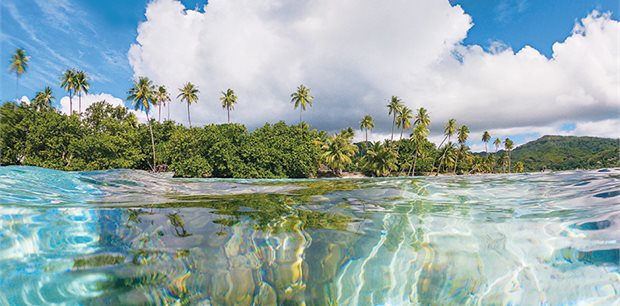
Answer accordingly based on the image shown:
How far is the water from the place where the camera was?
11.1 ft

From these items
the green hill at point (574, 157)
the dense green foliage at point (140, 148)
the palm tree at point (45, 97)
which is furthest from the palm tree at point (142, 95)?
the green hill at point (574, 157)

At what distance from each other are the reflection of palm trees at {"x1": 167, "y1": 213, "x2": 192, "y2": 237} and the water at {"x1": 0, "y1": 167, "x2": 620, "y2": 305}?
28mm

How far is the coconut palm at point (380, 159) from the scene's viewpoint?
5084cm

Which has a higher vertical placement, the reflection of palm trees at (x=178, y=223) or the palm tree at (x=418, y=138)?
the palm tree at (x=418, y=138)

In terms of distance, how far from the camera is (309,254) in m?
3.91

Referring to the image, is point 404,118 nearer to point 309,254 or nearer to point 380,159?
point 380,159

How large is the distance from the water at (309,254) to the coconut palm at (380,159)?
150 feet

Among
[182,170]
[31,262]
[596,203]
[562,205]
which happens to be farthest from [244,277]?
[182,170]

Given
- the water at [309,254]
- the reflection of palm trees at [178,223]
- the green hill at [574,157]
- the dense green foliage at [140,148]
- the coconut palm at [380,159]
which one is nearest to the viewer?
the water at [309,254]

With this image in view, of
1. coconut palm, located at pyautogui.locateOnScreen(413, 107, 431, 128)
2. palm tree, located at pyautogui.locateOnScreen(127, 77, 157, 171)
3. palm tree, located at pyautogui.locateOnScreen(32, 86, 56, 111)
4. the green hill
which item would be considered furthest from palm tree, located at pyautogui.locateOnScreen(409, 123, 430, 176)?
the green hill

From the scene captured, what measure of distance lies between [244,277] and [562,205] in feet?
18.5

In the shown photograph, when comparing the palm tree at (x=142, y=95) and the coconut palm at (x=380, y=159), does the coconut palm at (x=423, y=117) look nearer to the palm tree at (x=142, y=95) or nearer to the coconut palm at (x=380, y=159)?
the coconut palm at (x=380, y=159)

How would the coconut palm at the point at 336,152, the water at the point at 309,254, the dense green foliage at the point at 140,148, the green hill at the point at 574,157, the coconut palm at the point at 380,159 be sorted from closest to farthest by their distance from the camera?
1. the water at the point at 309,254
2. the dense green foliage at the point at 140,148
3. the coconut palm at the point at 336,152
4. the coconut palm at the point at 380,159
5. the green hill at the point at 574,157

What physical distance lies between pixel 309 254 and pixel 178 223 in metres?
2.23
